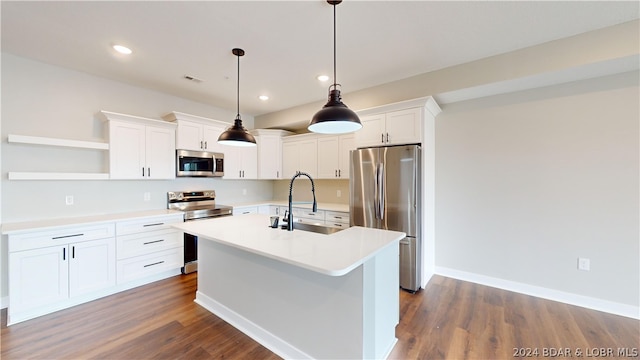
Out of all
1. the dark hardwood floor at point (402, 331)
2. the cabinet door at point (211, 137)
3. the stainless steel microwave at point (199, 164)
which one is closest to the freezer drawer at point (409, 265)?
the dark hardwood floor at point (402, 331)

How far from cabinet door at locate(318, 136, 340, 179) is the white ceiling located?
Result: 1210 mm

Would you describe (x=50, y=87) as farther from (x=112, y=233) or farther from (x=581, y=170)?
(x=581, y=170)

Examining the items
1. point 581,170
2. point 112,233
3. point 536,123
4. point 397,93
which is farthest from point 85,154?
point 581,170

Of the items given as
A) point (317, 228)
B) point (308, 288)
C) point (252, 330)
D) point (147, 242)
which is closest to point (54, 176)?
point (147, 242)

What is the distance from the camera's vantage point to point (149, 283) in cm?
328

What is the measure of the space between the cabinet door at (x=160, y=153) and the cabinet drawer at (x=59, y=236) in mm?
868

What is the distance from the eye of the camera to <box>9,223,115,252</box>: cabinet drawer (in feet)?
7.77

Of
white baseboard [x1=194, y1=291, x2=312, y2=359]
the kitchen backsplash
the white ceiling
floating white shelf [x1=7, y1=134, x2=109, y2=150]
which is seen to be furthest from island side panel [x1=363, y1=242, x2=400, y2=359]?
floating white shelf [x1=7, y1=134, x2=109, y2=150]

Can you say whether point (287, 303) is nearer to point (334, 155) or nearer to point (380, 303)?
point (380, 303)

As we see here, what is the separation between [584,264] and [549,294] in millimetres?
485

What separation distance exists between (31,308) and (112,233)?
0.88 m

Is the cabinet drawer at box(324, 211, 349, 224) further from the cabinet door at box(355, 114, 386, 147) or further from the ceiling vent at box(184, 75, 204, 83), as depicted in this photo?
the ceiling vent at box(184, 75, 204, 83)

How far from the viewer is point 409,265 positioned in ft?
9.98

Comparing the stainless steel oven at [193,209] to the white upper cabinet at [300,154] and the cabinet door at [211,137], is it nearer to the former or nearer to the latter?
the cabinet door at [211,137]
